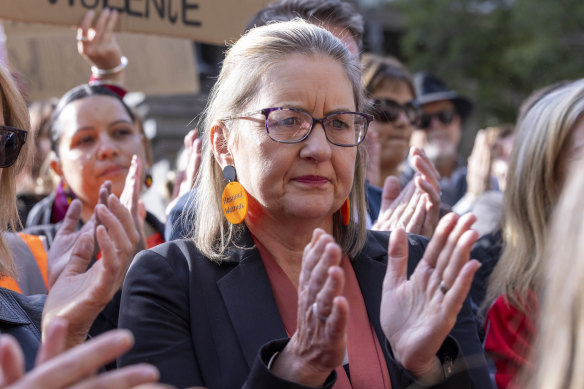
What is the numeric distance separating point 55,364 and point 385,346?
1111 millimetres

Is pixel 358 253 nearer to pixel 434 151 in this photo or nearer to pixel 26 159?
pixel 26 159

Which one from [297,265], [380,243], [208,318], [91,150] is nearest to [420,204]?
[380,243]

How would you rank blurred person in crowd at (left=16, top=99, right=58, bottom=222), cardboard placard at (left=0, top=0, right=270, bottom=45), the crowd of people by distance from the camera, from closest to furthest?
the crowd of people, cardboard placard at (left=0, top=0, right=270, bottom=45), blurred person in crowd at (left=16, top=99, right=58, bottom=222)

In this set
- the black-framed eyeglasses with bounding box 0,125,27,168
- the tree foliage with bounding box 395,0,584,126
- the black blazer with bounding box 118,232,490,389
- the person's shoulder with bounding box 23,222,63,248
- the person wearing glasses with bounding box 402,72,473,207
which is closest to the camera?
the black blazer with bounding box 118,232,490,389

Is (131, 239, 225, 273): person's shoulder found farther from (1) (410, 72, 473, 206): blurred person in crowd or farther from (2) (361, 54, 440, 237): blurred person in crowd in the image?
(1) (410, 72, 473, 206): blurred person in crowd

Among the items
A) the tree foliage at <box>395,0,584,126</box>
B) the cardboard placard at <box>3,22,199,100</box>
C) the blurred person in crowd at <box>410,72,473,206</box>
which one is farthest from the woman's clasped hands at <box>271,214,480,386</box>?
the tree foliage at <box>395,0,584,126</box>

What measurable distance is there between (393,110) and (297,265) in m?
2.16

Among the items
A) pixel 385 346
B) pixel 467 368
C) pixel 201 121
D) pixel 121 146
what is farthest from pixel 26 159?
pixel 467 368

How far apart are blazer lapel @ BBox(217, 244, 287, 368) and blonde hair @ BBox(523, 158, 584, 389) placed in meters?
0.96

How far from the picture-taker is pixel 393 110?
4.49 metres

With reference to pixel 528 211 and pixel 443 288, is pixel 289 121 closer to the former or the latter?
pixel 443 288

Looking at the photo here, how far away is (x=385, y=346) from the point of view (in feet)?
7.37

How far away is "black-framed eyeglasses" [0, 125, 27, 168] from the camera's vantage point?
8.09 feet

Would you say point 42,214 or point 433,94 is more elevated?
point 433,94
